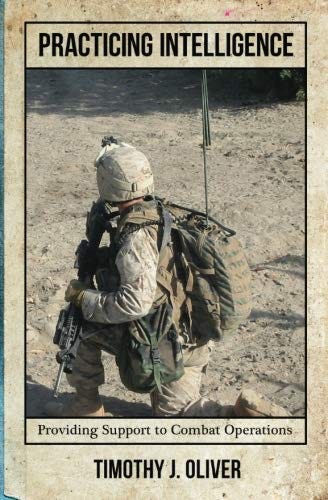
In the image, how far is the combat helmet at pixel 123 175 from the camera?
5.38m

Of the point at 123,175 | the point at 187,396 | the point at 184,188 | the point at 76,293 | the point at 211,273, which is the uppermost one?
the point at 184,188

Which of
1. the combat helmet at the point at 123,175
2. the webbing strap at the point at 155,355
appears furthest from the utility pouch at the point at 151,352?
the combat helmet at the point at 123,175

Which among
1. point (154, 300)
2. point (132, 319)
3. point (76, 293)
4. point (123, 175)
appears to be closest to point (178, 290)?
point (154, 300)

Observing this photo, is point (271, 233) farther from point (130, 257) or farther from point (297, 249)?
point (130, 257)

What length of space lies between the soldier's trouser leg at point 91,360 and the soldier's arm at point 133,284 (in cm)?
32

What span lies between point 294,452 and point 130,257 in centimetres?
147

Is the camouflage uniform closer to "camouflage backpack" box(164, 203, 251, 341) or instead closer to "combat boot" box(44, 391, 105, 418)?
"combat boot" box(44, 391, 105, 418)

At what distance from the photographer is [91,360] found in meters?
5.97

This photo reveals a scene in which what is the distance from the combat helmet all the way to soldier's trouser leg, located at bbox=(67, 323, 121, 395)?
0.76m

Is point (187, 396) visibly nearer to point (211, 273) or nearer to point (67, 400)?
point (211, 273)

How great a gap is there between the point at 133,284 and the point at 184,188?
4.02 metres

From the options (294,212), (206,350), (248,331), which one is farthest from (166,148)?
(206,350)

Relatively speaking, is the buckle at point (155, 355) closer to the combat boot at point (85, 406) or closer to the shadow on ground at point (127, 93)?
the combat boot at point (85, 406)

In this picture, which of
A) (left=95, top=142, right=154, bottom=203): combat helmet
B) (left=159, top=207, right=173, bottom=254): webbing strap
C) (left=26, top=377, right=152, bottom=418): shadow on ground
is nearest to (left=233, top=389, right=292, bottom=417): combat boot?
(left=26, top=377, right=152, bottom=418): shadow on ground
